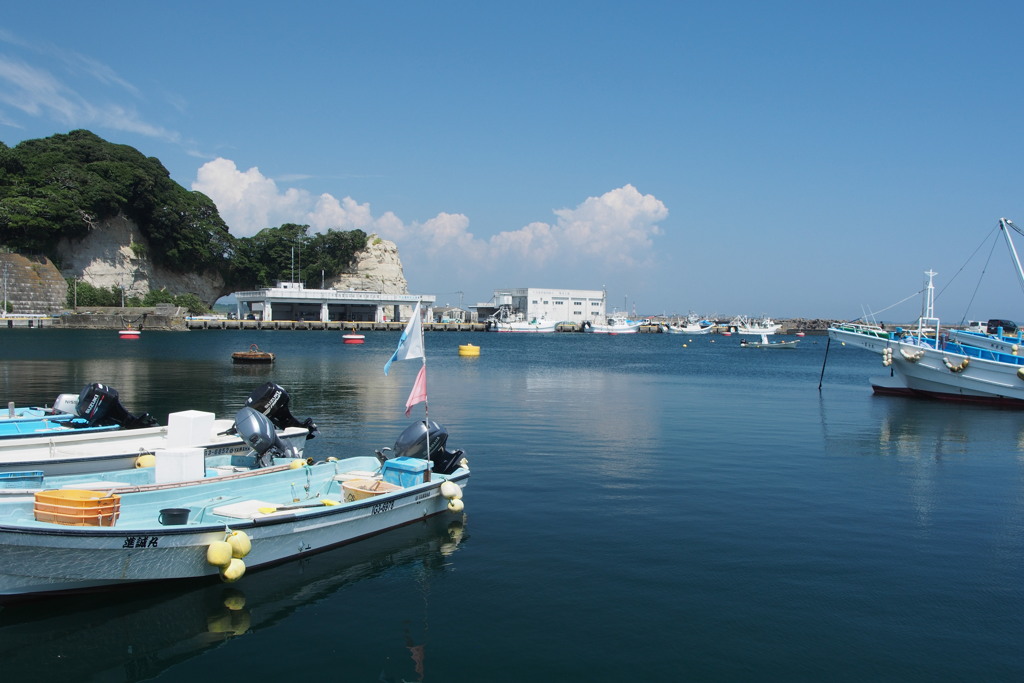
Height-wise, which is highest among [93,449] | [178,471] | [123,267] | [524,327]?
[123,267]

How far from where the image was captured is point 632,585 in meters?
11.9

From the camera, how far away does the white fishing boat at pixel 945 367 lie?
1554 inches

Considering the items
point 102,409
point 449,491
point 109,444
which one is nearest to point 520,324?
point 102,409

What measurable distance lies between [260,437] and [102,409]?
7187 millimetres

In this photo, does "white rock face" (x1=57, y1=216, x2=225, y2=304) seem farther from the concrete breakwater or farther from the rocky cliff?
the concrete breakwater

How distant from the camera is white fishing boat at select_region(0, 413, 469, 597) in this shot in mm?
10227

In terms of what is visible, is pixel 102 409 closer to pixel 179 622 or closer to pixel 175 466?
pixel 175 466

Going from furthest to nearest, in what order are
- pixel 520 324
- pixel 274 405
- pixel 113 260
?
pixel 520 324
pixel 113 260
pixel 274 405

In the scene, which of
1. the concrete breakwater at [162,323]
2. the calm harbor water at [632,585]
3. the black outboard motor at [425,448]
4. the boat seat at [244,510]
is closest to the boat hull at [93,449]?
the black outboard motor at [425,448]

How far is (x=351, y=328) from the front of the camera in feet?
481

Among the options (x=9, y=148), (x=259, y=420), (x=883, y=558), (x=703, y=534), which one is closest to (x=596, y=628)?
(x=703, y=534)

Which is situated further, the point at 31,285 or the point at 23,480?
the point at 31,285

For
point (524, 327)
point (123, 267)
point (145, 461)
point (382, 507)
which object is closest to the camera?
point (382, 507)

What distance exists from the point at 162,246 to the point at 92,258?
13.8m
